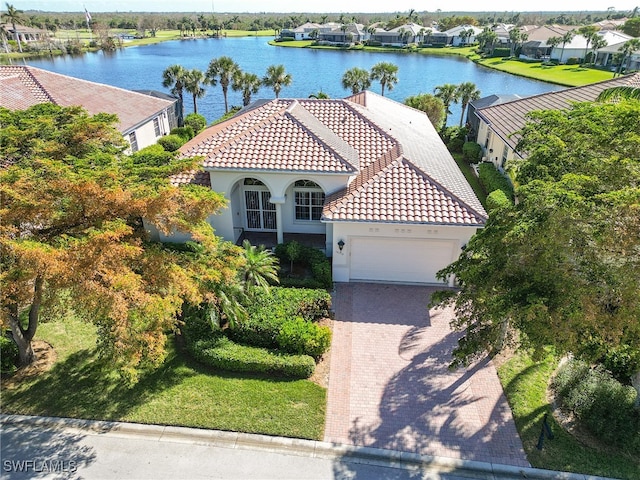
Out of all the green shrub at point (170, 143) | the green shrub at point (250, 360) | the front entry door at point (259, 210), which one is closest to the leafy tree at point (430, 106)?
the green shrub at point (170, 143)

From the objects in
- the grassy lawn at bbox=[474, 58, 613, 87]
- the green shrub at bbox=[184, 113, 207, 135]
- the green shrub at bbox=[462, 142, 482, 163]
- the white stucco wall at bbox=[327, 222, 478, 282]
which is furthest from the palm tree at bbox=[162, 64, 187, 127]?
the grassy lawn at bbox=[474, 58, 613, 87]

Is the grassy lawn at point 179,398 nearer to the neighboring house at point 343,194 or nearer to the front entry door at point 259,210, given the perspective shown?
the neighboring house at point 343,194

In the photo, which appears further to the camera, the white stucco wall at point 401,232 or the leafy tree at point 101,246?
the white stucco wall at point 401,232

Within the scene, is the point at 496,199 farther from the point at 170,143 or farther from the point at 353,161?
the point at 170,143

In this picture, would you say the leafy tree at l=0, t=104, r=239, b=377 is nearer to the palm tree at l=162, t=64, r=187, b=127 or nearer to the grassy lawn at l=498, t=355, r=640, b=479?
the grassy lawn at l=498, t=355, r=640, b=479

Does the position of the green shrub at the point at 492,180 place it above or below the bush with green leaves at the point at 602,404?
above

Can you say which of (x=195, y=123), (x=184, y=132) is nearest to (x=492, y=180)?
(x=184, y=132)

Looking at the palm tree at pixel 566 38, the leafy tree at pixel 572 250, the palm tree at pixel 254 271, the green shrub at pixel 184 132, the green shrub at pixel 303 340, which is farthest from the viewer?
the palm tree at pixel 566 38
